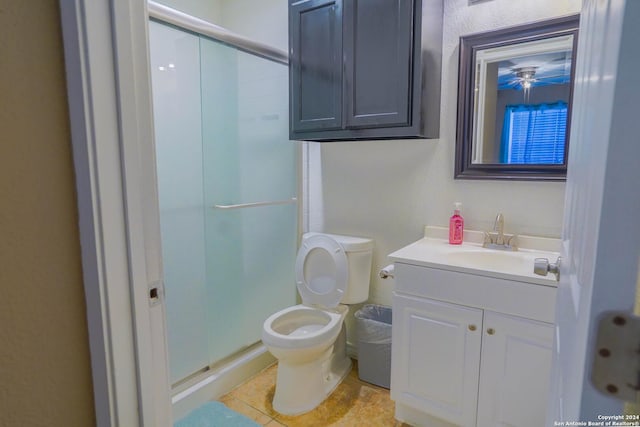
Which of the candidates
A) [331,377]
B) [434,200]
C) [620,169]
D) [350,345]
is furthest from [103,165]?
[350,345]

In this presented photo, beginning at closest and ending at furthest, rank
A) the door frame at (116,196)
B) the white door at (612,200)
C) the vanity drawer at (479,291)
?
the white door at (612,200) → the door frame at (116,196) → the vanity drawer at (479,291)

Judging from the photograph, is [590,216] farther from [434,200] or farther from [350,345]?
[350,345]

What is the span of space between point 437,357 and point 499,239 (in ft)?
2.04

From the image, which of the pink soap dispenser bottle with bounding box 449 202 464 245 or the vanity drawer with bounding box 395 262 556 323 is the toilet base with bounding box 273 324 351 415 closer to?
the vanity drawer with bounding box 395 262 556 323

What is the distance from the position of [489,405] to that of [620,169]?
4.57ft

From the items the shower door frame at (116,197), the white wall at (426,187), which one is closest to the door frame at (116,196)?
the shower door frame at (116,197)

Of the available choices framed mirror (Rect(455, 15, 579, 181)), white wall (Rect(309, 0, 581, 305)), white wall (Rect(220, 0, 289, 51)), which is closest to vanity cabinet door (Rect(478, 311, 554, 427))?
white wall (Rect(309, 0, 581, 305))

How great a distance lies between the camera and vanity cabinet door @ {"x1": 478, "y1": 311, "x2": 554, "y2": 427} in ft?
4.32

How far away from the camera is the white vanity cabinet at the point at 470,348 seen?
1.33 m

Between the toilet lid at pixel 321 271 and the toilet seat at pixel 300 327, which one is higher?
the toilet lid at pixel 321 271

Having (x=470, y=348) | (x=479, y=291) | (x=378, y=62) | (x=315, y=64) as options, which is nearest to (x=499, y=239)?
(x=479, y=291)

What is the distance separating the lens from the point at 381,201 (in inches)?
82.4

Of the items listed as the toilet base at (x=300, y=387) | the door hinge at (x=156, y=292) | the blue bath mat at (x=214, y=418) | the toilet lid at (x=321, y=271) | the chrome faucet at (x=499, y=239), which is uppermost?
the door hinge at (x=156, y=292)

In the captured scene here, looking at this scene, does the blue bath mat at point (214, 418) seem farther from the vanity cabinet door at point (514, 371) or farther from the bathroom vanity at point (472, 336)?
the vanity cabinet door at point (514, 371)
